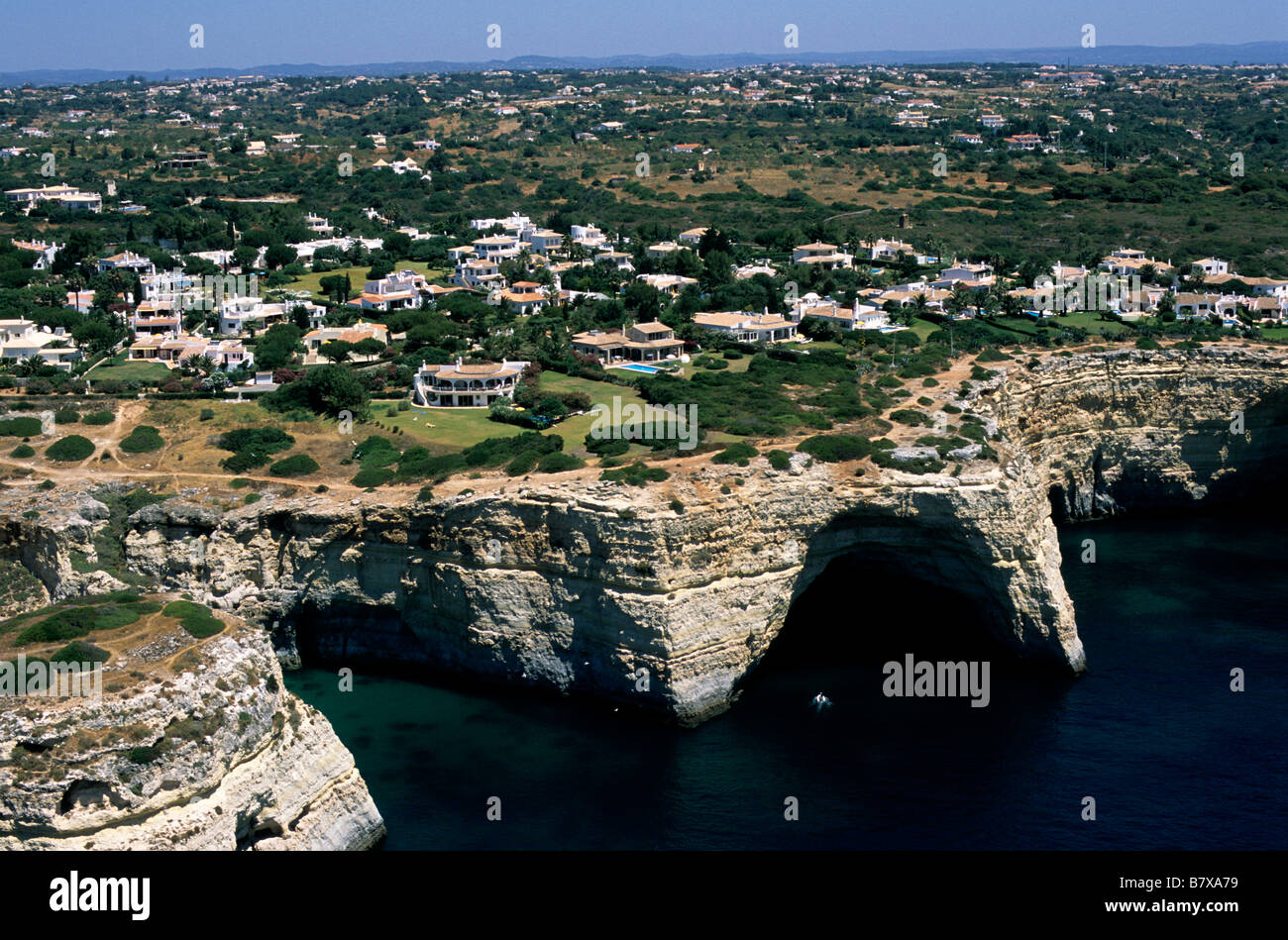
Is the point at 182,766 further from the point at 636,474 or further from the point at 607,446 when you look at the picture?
the point at 607,446

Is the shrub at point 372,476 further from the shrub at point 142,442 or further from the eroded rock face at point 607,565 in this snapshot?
the shrub at point 142,442

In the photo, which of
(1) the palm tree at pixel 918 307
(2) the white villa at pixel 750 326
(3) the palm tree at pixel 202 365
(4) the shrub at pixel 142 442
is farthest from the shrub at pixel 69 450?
(1) the palm tree at pixel 918 307

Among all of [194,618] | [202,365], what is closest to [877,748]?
[194,618]

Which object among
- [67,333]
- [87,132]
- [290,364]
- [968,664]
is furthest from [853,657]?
[87,132]

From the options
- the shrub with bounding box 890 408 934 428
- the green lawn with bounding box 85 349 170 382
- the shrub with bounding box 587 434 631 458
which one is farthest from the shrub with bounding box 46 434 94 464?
the shrub with bounding box 890 408 934 428

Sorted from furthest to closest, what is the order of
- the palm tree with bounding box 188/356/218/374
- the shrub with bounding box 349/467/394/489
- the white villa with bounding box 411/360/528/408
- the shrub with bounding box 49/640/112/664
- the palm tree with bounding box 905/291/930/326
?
the palm tree with bounding box 905/291/930/326
the palm tree with bounding box 188/356/218/374
the white villa with bounding box 411/360/528/408
the shrub with bounding box 349/467/394/489
the shrub with bounding box 49/640/112/664

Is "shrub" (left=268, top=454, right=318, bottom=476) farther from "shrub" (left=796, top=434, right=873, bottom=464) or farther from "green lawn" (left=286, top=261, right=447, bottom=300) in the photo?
"green lawn" (left=286, top=261, right=447, bottom=300)
